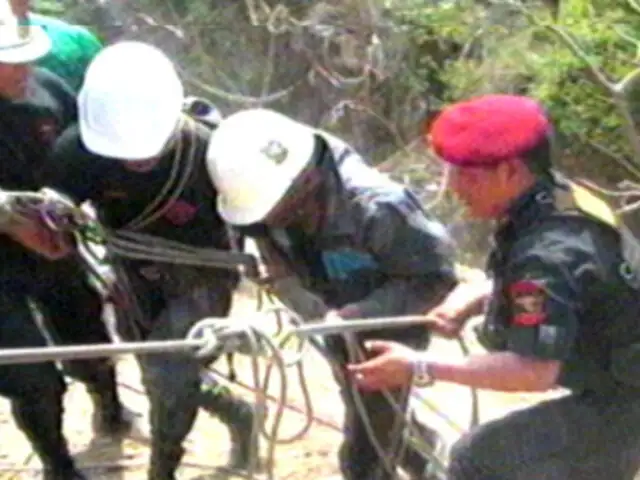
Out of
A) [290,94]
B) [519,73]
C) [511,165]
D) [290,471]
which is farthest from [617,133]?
[511,165]

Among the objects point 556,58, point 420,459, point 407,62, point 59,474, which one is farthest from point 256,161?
point 407,62

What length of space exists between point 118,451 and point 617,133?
5.35m

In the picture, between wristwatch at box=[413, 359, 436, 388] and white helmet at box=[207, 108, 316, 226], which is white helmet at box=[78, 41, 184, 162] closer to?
white helmet at box=[207, 108, 316, 226]

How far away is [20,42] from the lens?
4.54 metres

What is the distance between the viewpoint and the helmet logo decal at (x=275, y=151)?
163 inches

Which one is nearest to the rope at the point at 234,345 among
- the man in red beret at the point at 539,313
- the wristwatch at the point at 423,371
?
the man in red beret at the point at 539,313

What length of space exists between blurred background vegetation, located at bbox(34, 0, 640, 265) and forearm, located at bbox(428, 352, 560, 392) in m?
5.42

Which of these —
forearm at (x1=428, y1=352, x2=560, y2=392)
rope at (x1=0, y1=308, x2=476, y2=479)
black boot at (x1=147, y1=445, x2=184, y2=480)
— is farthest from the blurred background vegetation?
forearm at (x1=428, y1=352, x2=560, y2=392)

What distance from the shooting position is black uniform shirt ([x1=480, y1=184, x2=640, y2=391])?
328 cm

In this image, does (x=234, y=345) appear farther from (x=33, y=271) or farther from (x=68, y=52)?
(x=68, y=52)

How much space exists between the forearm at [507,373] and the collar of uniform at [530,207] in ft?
0.89

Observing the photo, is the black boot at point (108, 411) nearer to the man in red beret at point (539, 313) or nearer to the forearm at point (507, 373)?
the man in red beret at point (539, 313)

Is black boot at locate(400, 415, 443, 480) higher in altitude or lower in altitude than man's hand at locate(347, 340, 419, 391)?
lower

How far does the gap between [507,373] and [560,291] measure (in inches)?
8.5
